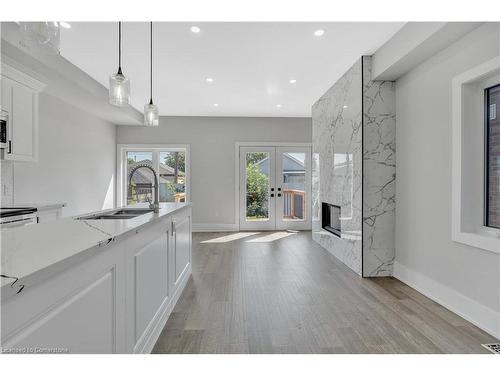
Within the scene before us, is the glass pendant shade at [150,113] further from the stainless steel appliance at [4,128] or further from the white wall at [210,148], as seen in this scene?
the white wall at [210,148]

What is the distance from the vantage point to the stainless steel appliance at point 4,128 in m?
3.18

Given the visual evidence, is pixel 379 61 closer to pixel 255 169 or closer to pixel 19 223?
pixel 255 169

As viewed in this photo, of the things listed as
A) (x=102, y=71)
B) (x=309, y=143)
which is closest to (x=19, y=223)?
(x=102, y=71)

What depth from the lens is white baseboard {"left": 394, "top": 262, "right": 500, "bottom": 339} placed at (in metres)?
2.17

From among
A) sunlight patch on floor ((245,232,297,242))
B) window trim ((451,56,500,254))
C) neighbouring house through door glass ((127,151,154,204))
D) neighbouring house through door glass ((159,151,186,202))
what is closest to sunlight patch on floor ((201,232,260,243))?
sunlight patch on floor ((245,232,297,242))

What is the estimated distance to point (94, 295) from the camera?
3.81ft

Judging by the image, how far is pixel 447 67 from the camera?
2650 mm

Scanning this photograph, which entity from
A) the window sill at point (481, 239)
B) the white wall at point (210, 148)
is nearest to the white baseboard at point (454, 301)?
the window sill at point (481, 239)

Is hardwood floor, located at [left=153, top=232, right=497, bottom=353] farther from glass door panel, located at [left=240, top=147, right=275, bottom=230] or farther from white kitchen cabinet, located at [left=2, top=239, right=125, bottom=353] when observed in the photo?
glass door panel, located at [left=240, top=147, right=275, bottom=230]

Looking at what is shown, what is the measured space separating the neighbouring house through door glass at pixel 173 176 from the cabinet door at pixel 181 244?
374 centimetres

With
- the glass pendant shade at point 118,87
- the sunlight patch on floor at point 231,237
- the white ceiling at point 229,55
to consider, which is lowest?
the sunlight patch on floor at point 231,237

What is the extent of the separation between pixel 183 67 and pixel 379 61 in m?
2.57

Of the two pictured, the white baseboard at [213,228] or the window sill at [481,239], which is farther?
the white baseboard at [213,228]

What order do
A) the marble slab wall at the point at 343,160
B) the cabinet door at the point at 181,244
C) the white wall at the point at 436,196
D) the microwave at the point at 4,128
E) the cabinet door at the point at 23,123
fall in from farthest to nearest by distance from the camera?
→ the marble slab wall at the point at 343,160
the cabinet door at the point at 23,123
the microwave at the point at 4,128
the cabinet door at the point at 181,244
the white wall at the point at 436,196
